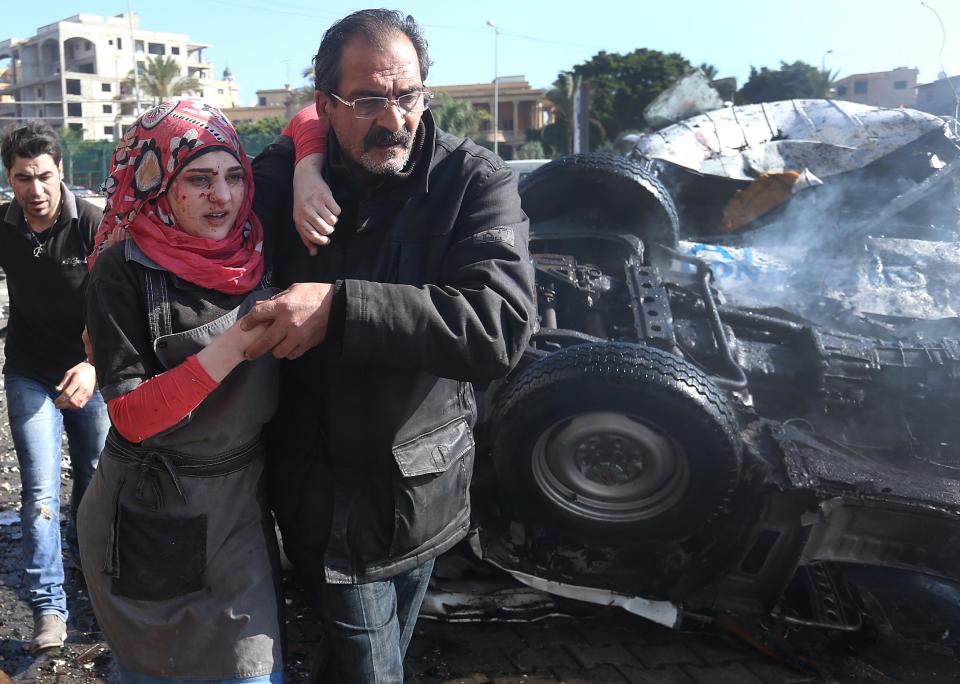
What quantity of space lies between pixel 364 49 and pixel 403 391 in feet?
2.38

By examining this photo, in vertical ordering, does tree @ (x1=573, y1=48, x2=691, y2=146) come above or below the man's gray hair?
above

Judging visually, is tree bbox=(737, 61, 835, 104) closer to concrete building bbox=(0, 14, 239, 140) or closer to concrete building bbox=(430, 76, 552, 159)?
concrete building bbox=(430, 76, 552, 159)

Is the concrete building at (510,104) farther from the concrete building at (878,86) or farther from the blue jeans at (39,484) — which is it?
the blue jeans at (39,484)

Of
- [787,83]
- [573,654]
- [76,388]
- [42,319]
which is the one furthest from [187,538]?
[787,83]

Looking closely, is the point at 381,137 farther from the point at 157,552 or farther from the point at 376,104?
the point at 157,552

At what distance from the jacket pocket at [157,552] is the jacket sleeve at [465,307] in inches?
19.5

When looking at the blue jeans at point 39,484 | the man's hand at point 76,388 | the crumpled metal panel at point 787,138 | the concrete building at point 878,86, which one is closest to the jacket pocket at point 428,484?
the man's hand at point 76,388

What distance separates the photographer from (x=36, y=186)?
304 cm

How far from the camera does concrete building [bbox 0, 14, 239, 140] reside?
6203cm

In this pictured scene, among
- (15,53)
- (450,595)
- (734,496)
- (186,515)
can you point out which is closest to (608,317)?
(734,496)

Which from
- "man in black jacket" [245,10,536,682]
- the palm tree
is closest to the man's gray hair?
"man in black jacket" [245,10,536,682]

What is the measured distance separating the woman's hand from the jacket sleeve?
0.62ft

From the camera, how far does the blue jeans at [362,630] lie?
1.72 metres

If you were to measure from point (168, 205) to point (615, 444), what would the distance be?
1879 millimetres
